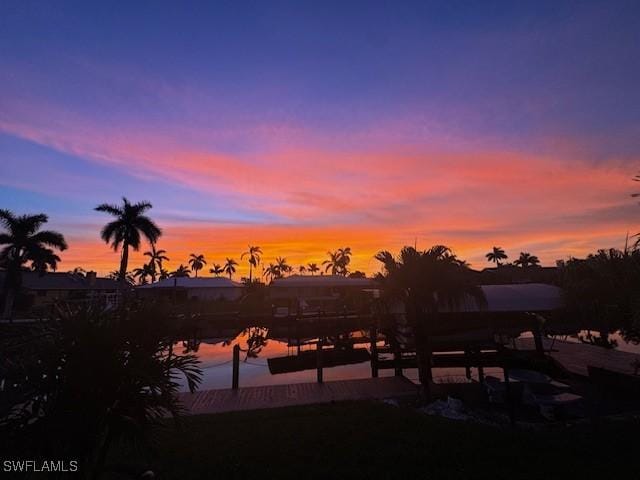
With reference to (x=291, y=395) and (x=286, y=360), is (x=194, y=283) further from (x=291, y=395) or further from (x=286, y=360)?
(x=291, y=395)

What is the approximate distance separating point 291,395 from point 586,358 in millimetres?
17030

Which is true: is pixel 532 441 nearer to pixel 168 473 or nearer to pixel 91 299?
pixel 168 473

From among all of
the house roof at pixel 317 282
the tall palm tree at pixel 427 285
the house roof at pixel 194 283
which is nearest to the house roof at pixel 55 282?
the house roof at pixel 194 283

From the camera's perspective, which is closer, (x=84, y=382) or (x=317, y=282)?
(x=84, y=382)

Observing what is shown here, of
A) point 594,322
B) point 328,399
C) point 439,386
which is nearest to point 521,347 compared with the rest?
point 439,386

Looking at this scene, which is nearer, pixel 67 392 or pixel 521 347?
pixel 67 392

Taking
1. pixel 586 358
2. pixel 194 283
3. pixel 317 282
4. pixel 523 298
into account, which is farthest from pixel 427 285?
pixel 194 283

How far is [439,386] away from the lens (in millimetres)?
16922

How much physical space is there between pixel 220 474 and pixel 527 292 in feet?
95.0

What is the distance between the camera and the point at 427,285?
1694 centimetres

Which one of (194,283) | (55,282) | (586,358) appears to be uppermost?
(55,282)

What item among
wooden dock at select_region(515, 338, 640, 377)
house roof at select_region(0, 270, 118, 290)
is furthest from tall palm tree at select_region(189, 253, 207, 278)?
wooden dock at select_region(515, 338, 640, 377)

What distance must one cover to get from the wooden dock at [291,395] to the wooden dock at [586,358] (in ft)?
29.6

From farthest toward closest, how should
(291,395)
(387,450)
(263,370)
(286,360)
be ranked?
(286,360), (263,370), (291,395), (387,450)
